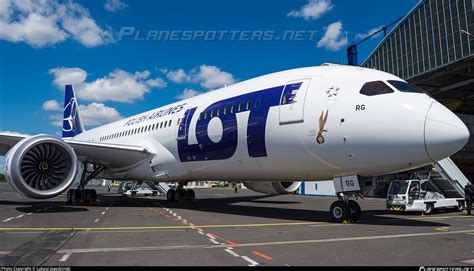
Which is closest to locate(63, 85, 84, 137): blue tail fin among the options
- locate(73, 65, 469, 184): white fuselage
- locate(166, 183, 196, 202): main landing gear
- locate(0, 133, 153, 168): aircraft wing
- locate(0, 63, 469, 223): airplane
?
locate(166, 183, 196, 202): main landing gear

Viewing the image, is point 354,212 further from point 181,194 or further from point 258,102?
point 181,194

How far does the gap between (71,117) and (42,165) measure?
18.1 m

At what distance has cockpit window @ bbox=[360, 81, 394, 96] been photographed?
10203mm

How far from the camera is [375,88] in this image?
1037cm

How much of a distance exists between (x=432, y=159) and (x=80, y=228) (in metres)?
8.85

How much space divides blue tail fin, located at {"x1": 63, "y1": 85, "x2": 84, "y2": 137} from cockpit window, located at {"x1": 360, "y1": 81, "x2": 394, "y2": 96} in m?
25.1

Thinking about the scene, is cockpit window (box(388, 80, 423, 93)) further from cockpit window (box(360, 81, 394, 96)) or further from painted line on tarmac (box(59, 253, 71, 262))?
painted line on tarmac (box(59, 253, 71, 262))

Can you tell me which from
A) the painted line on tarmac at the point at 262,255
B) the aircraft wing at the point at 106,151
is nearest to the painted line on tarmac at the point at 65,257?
the painted line on tarmac at the point at 262,255

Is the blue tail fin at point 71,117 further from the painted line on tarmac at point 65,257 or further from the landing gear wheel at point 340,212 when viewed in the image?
the painted line on tarmac at point 65,257

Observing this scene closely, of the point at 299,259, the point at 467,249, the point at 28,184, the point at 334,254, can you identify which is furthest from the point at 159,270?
the point at 28,184

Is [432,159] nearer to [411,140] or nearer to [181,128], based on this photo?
[411,140]

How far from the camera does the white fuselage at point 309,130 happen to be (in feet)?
30.8

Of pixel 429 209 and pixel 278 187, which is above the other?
pixel 278 187

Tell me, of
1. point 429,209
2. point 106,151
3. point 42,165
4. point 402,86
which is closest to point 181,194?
point 106,151
